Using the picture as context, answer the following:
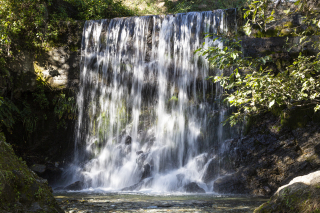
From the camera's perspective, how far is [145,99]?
11.5 m

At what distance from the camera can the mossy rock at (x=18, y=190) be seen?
247 cm

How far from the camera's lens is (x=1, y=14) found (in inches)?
400

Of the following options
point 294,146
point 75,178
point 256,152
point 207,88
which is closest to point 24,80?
point 75,178

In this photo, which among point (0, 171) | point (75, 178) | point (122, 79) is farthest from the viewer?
point (122, 79)

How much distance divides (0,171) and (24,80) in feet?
32.0

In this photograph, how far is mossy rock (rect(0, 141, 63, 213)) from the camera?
8.09ft

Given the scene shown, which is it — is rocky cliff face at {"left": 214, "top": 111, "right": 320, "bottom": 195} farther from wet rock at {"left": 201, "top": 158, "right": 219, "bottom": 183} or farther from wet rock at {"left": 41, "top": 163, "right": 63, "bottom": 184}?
wet rock at {"left": 41, "top": 163, "right": 63, "bottom": 184}

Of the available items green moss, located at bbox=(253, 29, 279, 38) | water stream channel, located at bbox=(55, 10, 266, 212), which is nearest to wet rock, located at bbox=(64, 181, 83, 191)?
water stream channel, located at bbox=(55, 10, 266, 212)

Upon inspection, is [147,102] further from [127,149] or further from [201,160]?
[201,160]

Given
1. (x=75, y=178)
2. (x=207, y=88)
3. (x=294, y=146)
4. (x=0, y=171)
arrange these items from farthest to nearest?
(x=207, y=88) → (x=75, y=178) → (x=294, y=146) → (x=0, y=171)

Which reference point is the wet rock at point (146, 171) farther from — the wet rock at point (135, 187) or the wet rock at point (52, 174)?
the wet rock at point (52, 174)

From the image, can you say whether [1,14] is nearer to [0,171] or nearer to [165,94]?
[165,94]

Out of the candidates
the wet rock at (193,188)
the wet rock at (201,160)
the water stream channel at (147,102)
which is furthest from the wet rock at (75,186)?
the wet rock at (201,160)

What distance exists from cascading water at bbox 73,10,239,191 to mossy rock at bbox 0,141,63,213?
650cm
